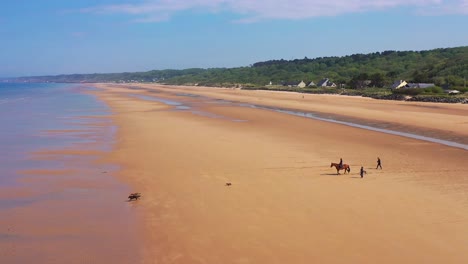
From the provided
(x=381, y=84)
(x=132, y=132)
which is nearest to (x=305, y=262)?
(x=132, y=132)

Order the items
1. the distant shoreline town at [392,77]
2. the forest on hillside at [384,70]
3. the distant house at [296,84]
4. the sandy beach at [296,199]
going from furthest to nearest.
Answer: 1. the distant house at [296,84]
2. the forest on hillside at [384,70]
3. the distant shoreline town at [392,77]
4. the sandy beach at [296,199]

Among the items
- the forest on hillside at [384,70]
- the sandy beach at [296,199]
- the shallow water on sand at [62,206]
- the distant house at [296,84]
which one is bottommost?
the shallow water on sand at [62,206]

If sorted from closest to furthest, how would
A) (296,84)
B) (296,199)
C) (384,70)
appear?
(296,199) < (296,84) < (384,70)

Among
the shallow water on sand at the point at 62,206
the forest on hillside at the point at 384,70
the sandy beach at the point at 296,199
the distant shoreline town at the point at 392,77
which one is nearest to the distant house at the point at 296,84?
the distant shoreline town at the point at 392,77

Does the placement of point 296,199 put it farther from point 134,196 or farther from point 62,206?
point 62,206

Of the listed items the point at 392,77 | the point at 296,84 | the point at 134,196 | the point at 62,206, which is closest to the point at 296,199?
the point at 134,196

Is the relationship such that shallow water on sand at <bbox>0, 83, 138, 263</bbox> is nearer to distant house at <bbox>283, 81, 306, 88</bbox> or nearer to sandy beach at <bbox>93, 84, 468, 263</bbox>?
sandy beach at <bbox>93, 84, 468, 263</bbox>

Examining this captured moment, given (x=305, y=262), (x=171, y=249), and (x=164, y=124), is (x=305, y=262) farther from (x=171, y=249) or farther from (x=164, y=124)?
Result: (x=164, y=124)

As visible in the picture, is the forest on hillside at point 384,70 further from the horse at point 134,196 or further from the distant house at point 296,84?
the horse at point 134,196
